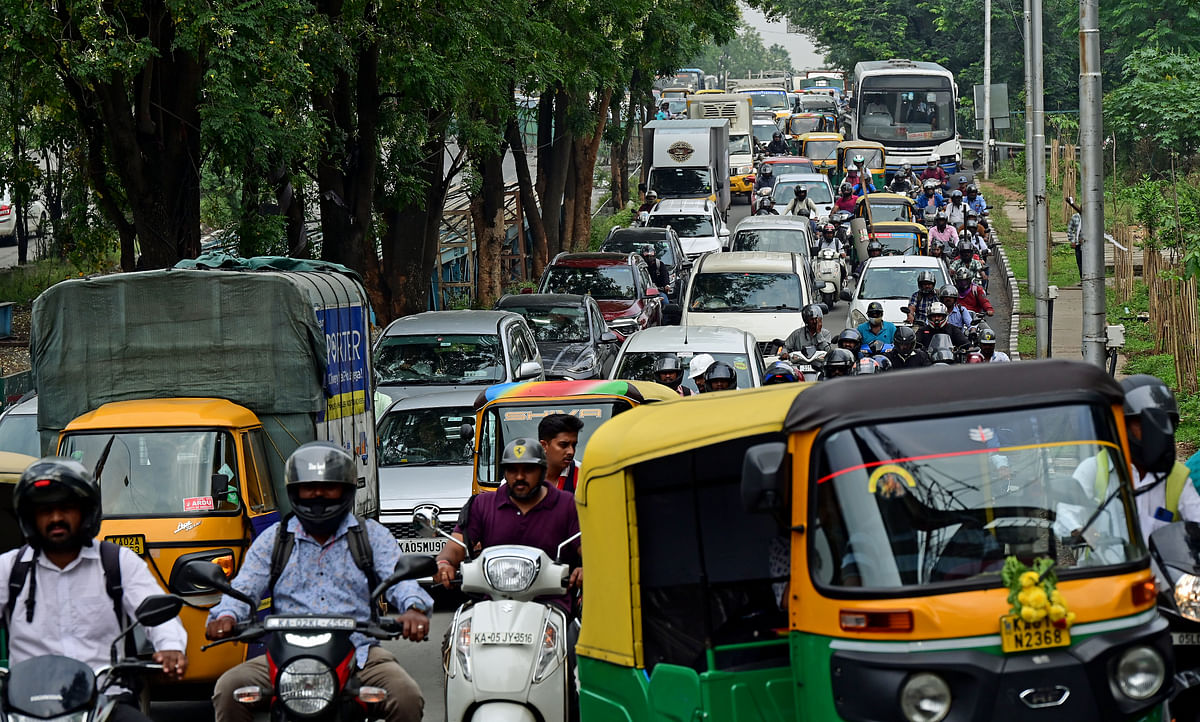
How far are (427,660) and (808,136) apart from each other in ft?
149

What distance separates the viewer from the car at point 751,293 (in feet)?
74.1

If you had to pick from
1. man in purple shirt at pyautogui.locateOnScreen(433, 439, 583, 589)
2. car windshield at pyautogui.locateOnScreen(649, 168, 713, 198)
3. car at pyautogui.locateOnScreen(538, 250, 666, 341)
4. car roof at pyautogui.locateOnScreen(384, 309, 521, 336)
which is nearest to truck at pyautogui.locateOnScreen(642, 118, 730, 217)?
car windshield at pyautogui.locateOnScreen(649, 168, 713, 198)

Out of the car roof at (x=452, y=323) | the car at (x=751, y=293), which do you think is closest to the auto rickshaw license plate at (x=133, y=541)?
the car roof at (x=452, y=323)

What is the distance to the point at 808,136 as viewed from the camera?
54938mm

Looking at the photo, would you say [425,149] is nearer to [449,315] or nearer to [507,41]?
[507,41]

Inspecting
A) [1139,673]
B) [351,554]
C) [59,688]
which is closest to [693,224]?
[351,554]

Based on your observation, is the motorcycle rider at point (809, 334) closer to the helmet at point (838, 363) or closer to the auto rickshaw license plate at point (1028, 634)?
the helmet at point (838, 363)

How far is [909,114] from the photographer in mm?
50906

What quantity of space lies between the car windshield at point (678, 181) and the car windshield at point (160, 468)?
33357 millimetres

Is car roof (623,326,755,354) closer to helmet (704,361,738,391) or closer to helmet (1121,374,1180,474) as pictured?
helmet (704,361,738,391)

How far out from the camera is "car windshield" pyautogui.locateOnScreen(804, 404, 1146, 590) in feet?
17.9

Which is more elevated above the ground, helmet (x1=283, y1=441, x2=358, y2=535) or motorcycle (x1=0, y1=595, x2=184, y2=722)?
helmet (x1=283, y1=441, x2=358, y2=535)

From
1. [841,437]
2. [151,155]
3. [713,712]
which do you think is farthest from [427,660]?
[151,155]

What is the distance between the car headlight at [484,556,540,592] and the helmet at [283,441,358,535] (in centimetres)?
85
